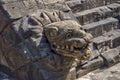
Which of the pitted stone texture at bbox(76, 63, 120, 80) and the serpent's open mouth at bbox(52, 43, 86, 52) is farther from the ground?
the serpent's open mouth at bbox(52, 43, 86, 52)

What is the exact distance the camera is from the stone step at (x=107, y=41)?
5199mm

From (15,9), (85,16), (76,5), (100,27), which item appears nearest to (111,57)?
(100,27)

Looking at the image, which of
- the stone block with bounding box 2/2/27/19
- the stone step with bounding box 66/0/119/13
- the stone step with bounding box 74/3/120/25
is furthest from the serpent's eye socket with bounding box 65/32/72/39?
the stone step with bounding box 66/0/119/13

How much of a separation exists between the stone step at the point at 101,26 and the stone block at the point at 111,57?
39 cm

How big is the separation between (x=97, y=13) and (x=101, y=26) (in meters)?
0.30

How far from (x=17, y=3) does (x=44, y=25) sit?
535 millimetres

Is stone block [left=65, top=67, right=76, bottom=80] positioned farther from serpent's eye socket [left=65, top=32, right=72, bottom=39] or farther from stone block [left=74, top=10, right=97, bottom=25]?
stone block [left=74, top=10, right=97, bottom=25]

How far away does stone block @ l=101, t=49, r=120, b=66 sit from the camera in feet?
16.6

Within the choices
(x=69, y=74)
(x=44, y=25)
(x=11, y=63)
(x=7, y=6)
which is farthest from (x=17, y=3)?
(x=69, y=74)

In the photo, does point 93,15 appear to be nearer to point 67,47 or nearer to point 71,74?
point 71,74

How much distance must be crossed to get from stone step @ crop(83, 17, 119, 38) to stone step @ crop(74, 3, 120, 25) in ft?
0.29

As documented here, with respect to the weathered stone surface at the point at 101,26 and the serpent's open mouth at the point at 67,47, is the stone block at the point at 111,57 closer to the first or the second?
the weathered stone surface at the point at 101,26

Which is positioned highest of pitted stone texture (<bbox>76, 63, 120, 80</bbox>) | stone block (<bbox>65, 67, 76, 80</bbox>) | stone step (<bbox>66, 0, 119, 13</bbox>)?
stone step (<bbox>66, 0, 119, 13</bbox>)

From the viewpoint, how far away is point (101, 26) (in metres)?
5.48
